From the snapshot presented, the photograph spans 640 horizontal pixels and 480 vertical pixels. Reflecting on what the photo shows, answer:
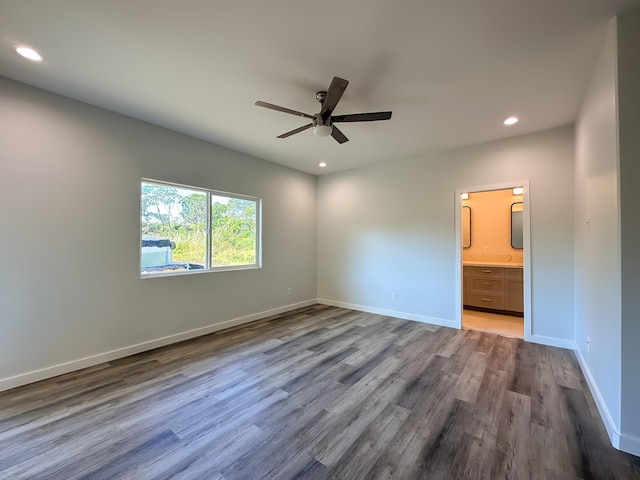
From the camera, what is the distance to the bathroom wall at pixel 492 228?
5266mm

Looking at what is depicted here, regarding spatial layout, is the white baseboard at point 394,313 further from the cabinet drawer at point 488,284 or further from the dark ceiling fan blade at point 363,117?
the dark ceiling fan blade at point 363,117

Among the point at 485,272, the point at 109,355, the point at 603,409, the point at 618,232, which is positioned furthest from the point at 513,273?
the point at 109,355

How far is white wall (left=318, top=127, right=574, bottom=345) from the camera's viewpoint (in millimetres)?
3482

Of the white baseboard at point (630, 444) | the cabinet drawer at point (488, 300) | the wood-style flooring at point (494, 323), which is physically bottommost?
the wood-style flooring at point (494, 323)

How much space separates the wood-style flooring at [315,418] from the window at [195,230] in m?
1.19

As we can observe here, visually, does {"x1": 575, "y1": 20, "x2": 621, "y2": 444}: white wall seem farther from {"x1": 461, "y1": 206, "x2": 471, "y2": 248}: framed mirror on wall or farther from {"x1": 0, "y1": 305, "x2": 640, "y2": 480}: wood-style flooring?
{"x1": 461, "y1": 206, "x2": 471, "y2": 248}: framed mirror on wall

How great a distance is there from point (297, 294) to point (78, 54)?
4.45 meters

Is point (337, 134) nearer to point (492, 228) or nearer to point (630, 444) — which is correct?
point (630, 444)

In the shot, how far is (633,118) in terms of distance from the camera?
1700mm

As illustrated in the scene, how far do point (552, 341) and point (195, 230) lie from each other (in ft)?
16.5

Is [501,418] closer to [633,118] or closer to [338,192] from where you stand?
[633,118]

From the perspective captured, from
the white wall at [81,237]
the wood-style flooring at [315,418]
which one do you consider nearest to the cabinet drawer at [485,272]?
the wood-style flooring at [315,418]

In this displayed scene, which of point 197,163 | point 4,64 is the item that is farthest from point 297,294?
point 4,64

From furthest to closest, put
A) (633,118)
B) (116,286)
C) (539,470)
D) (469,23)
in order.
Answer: (116,286) < (469,23) < (633,118) < (539,470)
